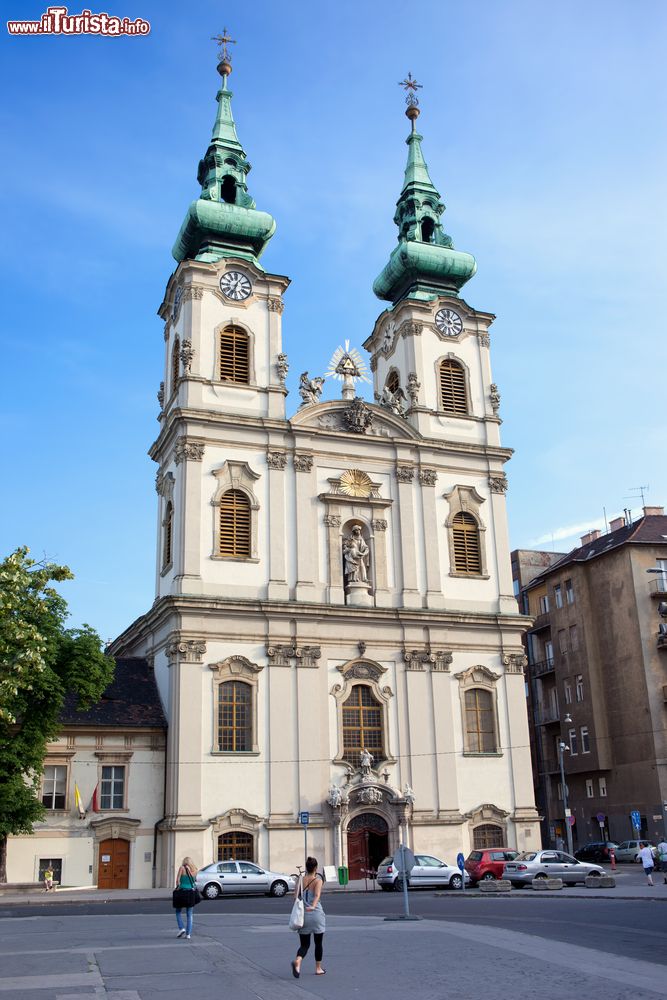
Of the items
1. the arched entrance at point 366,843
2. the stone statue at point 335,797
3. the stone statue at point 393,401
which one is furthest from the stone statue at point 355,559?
the arched entrance at point 366,843

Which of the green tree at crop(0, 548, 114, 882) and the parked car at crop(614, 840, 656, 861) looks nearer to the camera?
the green tree at crop(0, 548, 114, 882)

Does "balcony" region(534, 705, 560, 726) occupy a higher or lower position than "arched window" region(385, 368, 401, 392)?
lower

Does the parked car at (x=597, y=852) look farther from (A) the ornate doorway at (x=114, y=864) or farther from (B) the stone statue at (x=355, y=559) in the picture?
(A) the ornate doorway at (x=114, y=864)

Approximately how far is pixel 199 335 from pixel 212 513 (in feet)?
27.0

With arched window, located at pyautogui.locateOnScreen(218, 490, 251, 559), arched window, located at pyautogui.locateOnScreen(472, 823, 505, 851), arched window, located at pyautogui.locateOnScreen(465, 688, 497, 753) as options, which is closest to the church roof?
arched window, located at pyautogui.locateOnScreen(218, 490, 251, 559)

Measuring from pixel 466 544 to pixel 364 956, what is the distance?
32342 millimetres

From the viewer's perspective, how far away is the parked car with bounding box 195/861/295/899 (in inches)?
1278

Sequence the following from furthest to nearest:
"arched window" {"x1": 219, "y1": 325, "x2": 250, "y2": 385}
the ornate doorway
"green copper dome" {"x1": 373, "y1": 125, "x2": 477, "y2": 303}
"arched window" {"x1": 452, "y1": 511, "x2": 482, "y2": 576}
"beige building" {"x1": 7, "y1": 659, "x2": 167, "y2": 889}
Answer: "green copper dome" {"x1": 373, "y1": 125, "x2": 477, "y2": 303} < "arched window" {"x1": 452, "y1": 511, "x2": 482, "y2": 576} < "arched window" {"x1": 219, "y1": 325, "x2": 250, "y2": 385} < the ornate doorway < "beige building" {"x1": 7, "y1": 659, "x2": 167, "y2": 889}

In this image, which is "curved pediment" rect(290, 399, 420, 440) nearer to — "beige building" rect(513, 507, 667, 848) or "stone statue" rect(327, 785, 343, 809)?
"stone statue" rect(327, 785, 343, 809)

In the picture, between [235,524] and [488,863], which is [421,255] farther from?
[488,863]

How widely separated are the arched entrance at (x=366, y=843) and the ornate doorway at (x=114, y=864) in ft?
27.5

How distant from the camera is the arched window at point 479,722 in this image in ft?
142

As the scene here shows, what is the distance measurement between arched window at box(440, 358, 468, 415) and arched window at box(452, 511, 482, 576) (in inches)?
214

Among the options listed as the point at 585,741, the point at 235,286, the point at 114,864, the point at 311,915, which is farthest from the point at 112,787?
the point at 585,741
